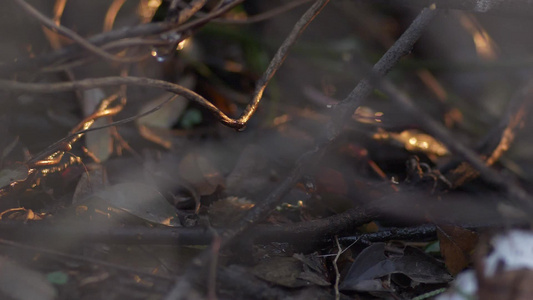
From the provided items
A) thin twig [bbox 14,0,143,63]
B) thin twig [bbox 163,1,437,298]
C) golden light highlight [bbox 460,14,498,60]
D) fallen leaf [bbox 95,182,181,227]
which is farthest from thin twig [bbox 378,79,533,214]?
golden light highlight [bbox 460,14,498,60]

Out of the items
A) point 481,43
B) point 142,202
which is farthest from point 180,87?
point 481,43

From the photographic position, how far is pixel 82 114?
4.59 feet

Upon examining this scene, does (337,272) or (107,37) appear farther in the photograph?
(107,37)

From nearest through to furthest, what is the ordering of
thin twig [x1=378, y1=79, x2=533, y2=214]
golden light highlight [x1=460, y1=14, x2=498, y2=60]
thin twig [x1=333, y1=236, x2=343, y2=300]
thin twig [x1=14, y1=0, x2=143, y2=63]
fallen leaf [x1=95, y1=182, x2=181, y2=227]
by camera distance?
thin twig [x1=378, y1=79, x2=533, y2=214]
thin twig [x1=333, y1=236, x2=343, y2=300]
fallen leaf [x1=95, y1=182, x2=181, y2=227]
thin twig [x1=14, y1=0, x2=143, y2=63]
golden light highlight [x1=460, y1=14, x2=498, y2=60]

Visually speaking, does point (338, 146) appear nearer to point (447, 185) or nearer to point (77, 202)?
point (447, 185)

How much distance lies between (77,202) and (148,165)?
28 cm

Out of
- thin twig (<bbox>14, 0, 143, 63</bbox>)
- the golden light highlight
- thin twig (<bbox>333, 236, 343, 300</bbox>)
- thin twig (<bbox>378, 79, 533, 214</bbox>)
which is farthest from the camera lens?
the golden light highlight

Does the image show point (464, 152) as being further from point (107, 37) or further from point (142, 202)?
point (107, 37)

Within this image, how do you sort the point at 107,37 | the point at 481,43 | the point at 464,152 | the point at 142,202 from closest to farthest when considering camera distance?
the point at 464,152 < the point at 142,202 < the point at 107,37 < the point at 481,43

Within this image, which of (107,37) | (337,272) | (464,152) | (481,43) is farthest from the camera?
(481,43)

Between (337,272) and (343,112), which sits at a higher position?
(343,112)

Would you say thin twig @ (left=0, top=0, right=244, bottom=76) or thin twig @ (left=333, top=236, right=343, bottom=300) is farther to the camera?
thin twig @ (left=0, top=0, right=244, bottom=76)

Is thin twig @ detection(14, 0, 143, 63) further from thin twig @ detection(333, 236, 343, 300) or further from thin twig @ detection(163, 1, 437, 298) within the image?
thin twig @ detection(333, 236, 343, 300)

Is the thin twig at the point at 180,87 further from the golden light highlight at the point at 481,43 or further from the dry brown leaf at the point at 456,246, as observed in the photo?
the golden light highlight at the point at 481,43
